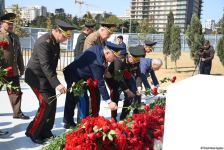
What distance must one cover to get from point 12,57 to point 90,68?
182 centimetres

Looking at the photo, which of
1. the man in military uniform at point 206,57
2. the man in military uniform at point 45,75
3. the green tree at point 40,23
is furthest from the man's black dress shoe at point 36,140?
the green tree at point 40,23

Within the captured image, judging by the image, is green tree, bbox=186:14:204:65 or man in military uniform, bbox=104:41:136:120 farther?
green tree, bbox=186:14:204:65

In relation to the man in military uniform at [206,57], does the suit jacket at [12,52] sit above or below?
above

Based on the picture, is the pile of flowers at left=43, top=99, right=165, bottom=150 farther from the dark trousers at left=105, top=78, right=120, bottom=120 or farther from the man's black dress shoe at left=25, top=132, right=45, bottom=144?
the dark trousers at left=105, top=78, right=120, bottom=120

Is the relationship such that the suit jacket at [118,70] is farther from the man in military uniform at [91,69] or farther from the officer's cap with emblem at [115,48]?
the officer's cap with emblem at [115,48]

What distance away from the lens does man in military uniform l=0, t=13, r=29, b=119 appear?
6324 mm

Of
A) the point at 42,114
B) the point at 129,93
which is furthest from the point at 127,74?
the point at 42,114

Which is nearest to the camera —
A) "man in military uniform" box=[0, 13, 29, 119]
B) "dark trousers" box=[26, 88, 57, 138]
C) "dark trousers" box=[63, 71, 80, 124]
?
"dark trousers" box=[26, 88, 57, 138]

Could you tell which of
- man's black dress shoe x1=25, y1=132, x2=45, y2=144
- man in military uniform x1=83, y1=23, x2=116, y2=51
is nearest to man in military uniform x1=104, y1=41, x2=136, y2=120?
man in military uniform x1=83, y1=23, x2=116, y2=51

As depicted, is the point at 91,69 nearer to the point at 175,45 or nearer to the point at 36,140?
the point at 36,140

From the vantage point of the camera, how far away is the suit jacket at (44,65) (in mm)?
5164

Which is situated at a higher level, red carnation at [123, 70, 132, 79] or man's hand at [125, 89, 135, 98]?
red carnation at [123, 70, 132, 79]

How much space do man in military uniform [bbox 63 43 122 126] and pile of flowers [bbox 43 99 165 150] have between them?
171 cm

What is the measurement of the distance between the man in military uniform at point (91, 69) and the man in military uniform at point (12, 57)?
970 mm
